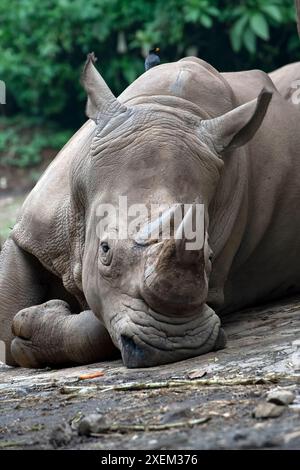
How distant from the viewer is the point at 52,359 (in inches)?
261

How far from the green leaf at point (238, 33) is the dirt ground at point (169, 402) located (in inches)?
253

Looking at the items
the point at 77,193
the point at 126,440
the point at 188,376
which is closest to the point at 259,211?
the point at 77,193

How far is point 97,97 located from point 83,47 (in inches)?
300

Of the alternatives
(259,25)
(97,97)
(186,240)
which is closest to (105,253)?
(186,240)

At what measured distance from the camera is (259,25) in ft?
41.7

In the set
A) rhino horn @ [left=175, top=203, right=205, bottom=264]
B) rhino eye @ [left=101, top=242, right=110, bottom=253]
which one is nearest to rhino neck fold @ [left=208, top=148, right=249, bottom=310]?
rhino eye @ [left=101, top=242, right=110, bottom=253]

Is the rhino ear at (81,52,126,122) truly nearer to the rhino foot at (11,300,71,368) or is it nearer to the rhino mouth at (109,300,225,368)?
the rhino foot at (11,300,71,368)

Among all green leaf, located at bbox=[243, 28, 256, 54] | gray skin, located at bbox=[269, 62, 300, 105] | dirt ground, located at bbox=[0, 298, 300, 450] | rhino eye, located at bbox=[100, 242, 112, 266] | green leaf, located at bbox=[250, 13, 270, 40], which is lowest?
dirt ground, located at bbox=[0, 298, 300, 450]

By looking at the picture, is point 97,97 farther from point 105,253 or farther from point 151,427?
point 151,427

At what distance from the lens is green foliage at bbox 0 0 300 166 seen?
12.9 m

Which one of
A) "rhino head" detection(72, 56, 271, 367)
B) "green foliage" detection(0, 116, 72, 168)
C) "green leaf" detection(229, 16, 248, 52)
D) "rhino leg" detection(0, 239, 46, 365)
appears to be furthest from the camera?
"green foliage" detection(0, 116, 72, 168)

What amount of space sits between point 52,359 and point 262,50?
7.39 metres

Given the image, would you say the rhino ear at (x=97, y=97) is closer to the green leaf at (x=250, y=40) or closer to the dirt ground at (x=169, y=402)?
the dirt ground at (x=169, y=402)

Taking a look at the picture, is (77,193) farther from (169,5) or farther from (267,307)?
(169,5)
